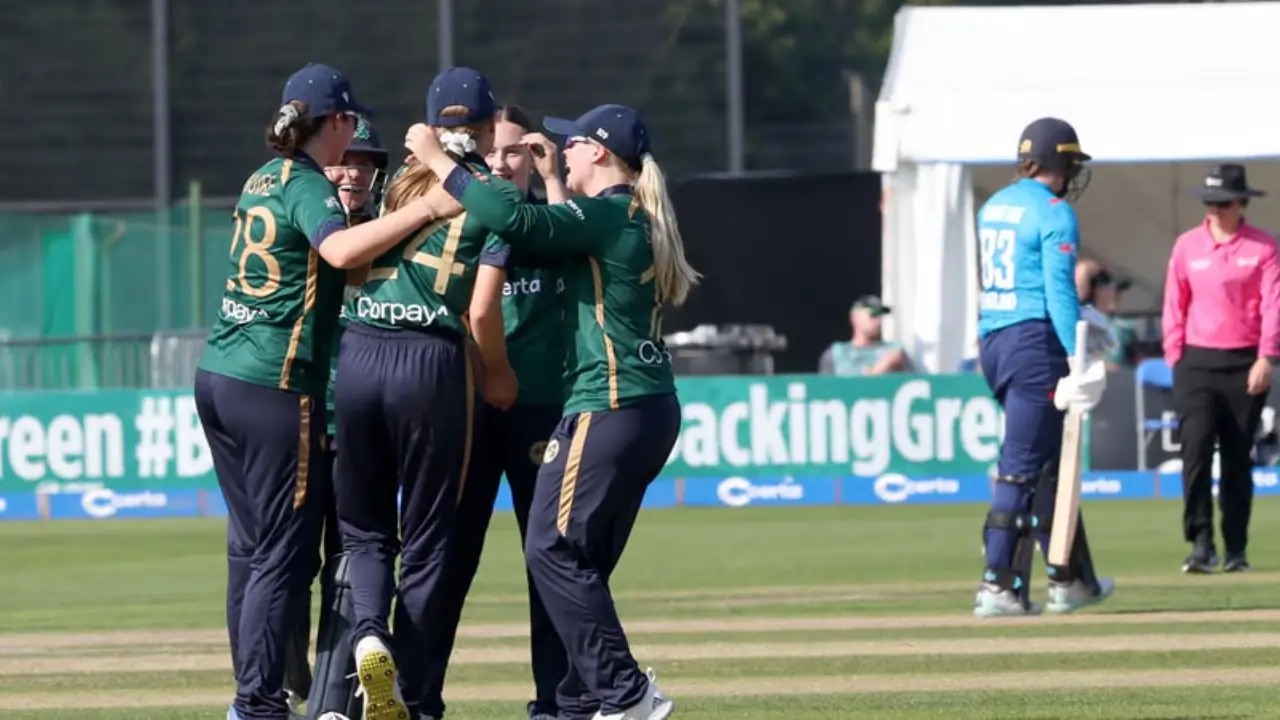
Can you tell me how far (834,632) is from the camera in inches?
452

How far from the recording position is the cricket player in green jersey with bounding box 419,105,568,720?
27.9 ft

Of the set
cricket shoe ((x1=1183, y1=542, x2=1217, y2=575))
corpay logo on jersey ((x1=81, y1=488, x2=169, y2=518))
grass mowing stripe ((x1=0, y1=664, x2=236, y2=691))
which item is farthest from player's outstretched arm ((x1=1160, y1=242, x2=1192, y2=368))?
corpay logo on jersey ((x1=81, y1=488, x2=169, y2=518))

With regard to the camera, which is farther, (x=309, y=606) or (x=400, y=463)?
(x=309, y=606)

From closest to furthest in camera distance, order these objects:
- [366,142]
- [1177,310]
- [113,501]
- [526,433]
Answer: [526,433]
[366,142]
[1177,310]
[113,501]

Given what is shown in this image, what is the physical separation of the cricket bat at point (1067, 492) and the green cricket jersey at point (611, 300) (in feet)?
12.9

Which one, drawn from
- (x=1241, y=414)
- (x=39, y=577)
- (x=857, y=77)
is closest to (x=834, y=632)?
Answer: (x=1241, y=414)

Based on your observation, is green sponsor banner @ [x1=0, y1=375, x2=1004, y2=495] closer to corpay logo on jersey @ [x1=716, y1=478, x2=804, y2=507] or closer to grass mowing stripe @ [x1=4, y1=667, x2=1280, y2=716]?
corpay logo on jersey @ [x1=716, y1=478, x2=804, y2=507]

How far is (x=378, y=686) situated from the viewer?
772cm

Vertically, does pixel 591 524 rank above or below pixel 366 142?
below

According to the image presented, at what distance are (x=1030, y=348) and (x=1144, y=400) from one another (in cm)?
958

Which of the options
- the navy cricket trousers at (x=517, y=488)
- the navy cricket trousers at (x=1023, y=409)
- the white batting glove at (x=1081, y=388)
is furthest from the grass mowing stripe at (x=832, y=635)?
the navy cricket trousers at (x=517, y=488)

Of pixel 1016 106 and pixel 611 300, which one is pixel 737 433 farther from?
pixel 611 300

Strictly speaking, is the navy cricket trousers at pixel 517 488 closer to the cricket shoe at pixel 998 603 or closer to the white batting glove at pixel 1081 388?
the white batting glove at pixel 1081 388

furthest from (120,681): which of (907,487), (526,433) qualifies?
(907,487)
